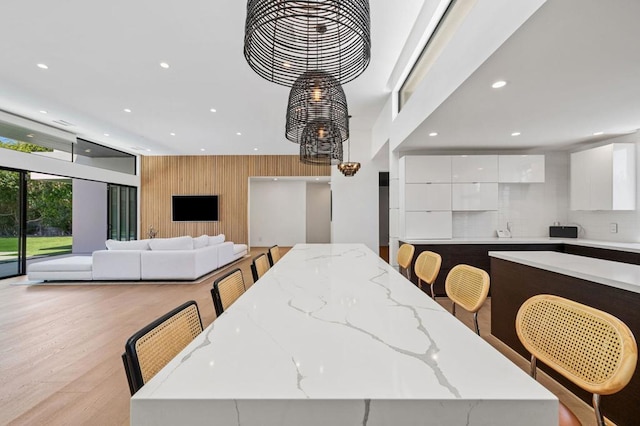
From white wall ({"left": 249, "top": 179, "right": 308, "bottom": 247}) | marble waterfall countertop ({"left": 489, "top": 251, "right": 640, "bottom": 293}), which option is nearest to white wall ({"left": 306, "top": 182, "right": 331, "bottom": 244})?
white wall ({"left": 249, "top": 179, "right": 308, "bottom": 247})

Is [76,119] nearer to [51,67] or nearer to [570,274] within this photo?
[51,67]

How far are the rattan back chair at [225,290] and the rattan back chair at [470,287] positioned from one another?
1316 mm

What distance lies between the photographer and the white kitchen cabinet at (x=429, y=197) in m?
4.42

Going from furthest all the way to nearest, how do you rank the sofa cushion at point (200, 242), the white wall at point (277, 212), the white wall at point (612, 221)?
1. the white wall at point (277, 212)
2. the sofa cushion at point (200, 242)
3. the white wall at point (612, 221)

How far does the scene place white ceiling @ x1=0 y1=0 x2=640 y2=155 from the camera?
1766 mm

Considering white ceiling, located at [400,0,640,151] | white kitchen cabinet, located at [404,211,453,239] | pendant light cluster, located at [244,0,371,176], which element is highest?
white ceiling, located at [400,0,640,151]

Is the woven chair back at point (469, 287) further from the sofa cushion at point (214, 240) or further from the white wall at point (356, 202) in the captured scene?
the sofa cushion at point (214, 240)

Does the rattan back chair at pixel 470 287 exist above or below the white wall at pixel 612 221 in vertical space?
below

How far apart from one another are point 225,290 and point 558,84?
9.13 ft

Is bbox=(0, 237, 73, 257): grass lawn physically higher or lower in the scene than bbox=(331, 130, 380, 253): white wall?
lower

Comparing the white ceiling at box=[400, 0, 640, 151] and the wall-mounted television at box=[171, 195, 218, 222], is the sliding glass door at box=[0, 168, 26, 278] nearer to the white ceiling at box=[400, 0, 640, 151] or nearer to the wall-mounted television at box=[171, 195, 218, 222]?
the wall-mounted television at box=[171, 195, 218, 222]

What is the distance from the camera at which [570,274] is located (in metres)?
1.82

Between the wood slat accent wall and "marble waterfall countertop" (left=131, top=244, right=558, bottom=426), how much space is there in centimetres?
817

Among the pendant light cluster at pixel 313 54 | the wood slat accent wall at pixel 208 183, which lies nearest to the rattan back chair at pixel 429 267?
the pendant light cluster at pixel 313 54
